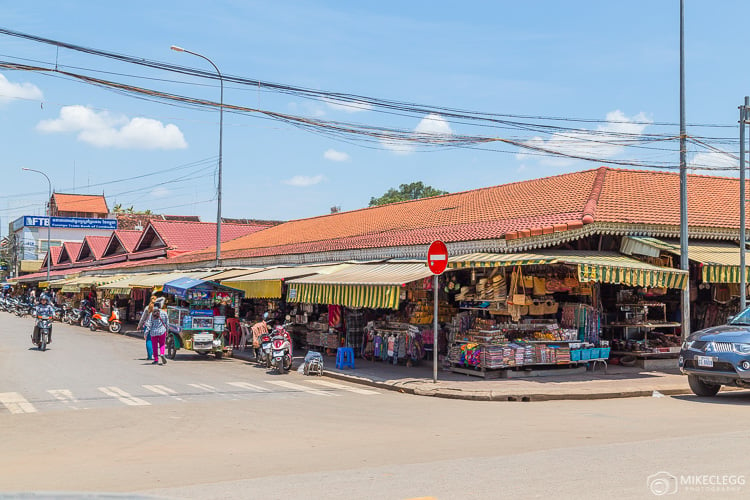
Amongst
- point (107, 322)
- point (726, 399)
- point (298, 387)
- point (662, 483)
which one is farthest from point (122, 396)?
point (107, 322)

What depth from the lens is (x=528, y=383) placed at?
50.4 feet

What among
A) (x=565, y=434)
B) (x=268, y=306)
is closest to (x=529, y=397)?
(x=565, y=434)

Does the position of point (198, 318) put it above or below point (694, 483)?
above

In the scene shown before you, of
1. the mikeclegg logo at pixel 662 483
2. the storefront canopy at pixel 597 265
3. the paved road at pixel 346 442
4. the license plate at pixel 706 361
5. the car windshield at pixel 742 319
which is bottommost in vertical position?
the paved road at pixel 346 442

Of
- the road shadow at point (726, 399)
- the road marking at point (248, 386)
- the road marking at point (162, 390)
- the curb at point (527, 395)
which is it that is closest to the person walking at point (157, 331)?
the road marking at point (248, 386)

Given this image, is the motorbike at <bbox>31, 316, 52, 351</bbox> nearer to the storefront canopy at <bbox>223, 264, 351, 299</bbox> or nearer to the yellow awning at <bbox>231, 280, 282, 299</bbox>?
the storefront canopy at <bbox>223, 264, 351, 299</bbox>

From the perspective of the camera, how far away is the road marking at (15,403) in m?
12.1

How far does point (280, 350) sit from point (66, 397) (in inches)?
238

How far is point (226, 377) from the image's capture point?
57.9ft

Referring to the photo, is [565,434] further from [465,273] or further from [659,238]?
[659,238]

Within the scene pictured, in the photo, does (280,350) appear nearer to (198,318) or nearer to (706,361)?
(198,318)

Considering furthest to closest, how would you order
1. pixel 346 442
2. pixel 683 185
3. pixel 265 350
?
pixel 265 350 < pixel 683 185 < pixel 346 442

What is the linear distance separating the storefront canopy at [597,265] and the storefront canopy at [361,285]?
141 centimetres

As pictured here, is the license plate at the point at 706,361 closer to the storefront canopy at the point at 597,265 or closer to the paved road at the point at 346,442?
the paved road at the point at 346,442
